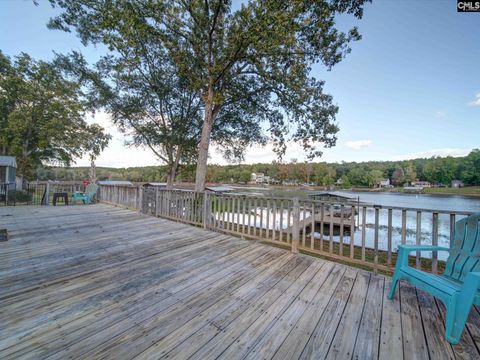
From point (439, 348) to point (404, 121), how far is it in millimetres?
18845

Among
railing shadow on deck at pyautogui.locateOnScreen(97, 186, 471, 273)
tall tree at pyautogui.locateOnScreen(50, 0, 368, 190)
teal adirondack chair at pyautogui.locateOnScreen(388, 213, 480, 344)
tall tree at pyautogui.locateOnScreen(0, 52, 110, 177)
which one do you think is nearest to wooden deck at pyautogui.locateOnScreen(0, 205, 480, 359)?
teal adirondack chair at pyautogui.locateOnScreen(388, 213, 480, 344)

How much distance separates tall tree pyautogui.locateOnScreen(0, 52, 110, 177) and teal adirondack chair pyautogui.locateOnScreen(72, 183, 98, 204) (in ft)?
27.2

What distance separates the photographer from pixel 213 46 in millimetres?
7004

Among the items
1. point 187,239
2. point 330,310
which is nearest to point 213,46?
point 187,239

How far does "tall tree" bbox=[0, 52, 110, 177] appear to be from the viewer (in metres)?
14.2

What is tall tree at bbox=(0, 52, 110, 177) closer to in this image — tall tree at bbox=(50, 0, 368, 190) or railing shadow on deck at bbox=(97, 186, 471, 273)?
tall tree at bbox=(50, 0, 368, 190)

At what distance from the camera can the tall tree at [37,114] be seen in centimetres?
1419

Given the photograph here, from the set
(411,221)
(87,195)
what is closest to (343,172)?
(411,221)

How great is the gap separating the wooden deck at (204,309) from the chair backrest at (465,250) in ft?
1.42

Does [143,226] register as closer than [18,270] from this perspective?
No

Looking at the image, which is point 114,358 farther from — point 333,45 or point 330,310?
point 333,45

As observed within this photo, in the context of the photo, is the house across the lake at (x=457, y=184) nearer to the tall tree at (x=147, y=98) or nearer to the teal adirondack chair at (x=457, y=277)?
the tall tree at (x=147, y=98)

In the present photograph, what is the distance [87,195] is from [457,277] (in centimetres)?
1199

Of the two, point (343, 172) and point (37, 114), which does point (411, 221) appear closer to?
point (37, 114)
